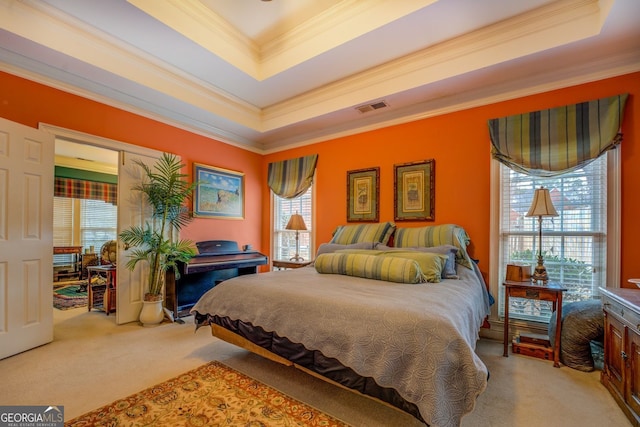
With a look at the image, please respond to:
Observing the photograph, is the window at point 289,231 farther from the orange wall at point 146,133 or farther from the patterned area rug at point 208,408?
the patterned area rug at point 208,408

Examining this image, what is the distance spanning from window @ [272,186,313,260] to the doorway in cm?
336

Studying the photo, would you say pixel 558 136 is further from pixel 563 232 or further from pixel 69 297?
pixel 69 297

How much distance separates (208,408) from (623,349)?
2627 mm

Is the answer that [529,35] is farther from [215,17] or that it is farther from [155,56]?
[155,56]

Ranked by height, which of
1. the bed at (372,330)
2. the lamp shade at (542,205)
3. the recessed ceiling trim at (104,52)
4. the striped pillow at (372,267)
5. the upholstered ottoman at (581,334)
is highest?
the recessed ceiling trim at (104,52)

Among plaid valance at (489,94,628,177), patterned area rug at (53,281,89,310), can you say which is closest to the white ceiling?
plaid valance at (489,94,628,177)

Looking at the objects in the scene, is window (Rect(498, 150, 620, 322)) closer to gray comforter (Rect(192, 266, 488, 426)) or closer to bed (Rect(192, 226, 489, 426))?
bed (Rect(192, 226, 489, 426))

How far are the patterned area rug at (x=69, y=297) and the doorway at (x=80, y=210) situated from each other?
35mm

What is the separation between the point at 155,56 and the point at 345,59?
2019mm

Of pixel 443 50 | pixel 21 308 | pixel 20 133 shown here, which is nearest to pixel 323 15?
pixel 443 50

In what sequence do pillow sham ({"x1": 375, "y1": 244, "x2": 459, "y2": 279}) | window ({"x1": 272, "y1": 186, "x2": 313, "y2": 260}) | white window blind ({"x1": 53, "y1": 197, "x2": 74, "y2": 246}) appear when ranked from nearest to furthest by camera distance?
pillow sham ({"x1": 375, "y1": 244, "x2": 459, "y2": 279}) → window ({"x1": 272, "y1": 186, "x2": 313, "y2": 260}) → white window blind ({"x1": 53, "y1": 197, "x2": 74, "y2": 246})

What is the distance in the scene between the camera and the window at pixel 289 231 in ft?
15.2

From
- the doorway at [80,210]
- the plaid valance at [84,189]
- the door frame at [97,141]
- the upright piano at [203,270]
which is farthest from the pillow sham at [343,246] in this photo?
the plaid valance at [84,189]

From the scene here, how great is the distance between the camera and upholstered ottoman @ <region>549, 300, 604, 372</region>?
2.31 meters
